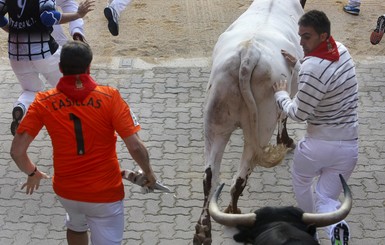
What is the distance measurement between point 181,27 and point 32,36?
4.01 metres

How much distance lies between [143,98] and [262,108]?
9.97ft

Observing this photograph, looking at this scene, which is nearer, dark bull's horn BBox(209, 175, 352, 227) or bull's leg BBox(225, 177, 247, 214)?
dark bull's horn BBox(209, 175, 352, 227)

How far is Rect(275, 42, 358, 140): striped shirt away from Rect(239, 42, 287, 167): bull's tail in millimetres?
361

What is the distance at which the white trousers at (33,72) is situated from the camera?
295 inches

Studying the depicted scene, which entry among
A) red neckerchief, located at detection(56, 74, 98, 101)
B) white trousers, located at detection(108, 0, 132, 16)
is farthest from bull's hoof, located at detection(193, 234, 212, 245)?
white trousers, located at detection(108, 0, 132, 16)

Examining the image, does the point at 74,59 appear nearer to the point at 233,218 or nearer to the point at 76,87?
the point at 76,87

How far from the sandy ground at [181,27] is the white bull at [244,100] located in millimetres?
3707

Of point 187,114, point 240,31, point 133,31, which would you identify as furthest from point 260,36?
point 133,31

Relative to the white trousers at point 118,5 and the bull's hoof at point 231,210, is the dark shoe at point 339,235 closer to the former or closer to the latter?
the bull's hoof at point 231,210

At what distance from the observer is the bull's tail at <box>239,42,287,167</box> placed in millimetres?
5910

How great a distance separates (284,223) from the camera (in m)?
4.16

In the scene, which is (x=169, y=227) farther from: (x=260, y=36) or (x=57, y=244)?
(x=260, y=36)

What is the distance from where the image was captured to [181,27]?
11078mm

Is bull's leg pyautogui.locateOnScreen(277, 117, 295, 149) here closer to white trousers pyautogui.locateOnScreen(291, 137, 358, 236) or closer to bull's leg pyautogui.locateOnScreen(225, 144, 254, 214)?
bull's leg pyautogui.locateOnScreen(225, 144, 254, 214)
